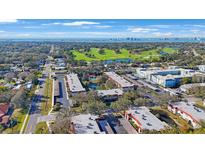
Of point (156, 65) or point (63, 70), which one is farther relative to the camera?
point (156, 65)

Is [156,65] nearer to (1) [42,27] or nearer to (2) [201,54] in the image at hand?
(2) [201,54]

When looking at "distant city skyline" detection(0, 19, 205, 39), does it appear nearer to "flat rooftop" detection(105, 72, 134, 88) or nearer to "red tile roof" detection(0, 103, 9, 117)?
"red tile roof" detection(0, 103, 9, 117)

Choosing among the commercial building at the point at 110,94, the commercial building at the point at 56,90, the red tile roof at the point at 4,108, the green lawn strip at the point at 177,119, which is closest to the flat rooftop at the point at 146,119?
the green lawn strip at the point at 177,119

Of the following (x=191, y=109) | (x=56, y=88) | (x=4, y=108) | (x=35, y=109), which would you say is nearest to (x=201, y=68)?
(x=191, y=109)

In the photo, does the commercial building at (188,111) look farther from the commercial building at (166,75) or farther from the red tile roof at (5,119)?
the red tile roof at (5,119)
